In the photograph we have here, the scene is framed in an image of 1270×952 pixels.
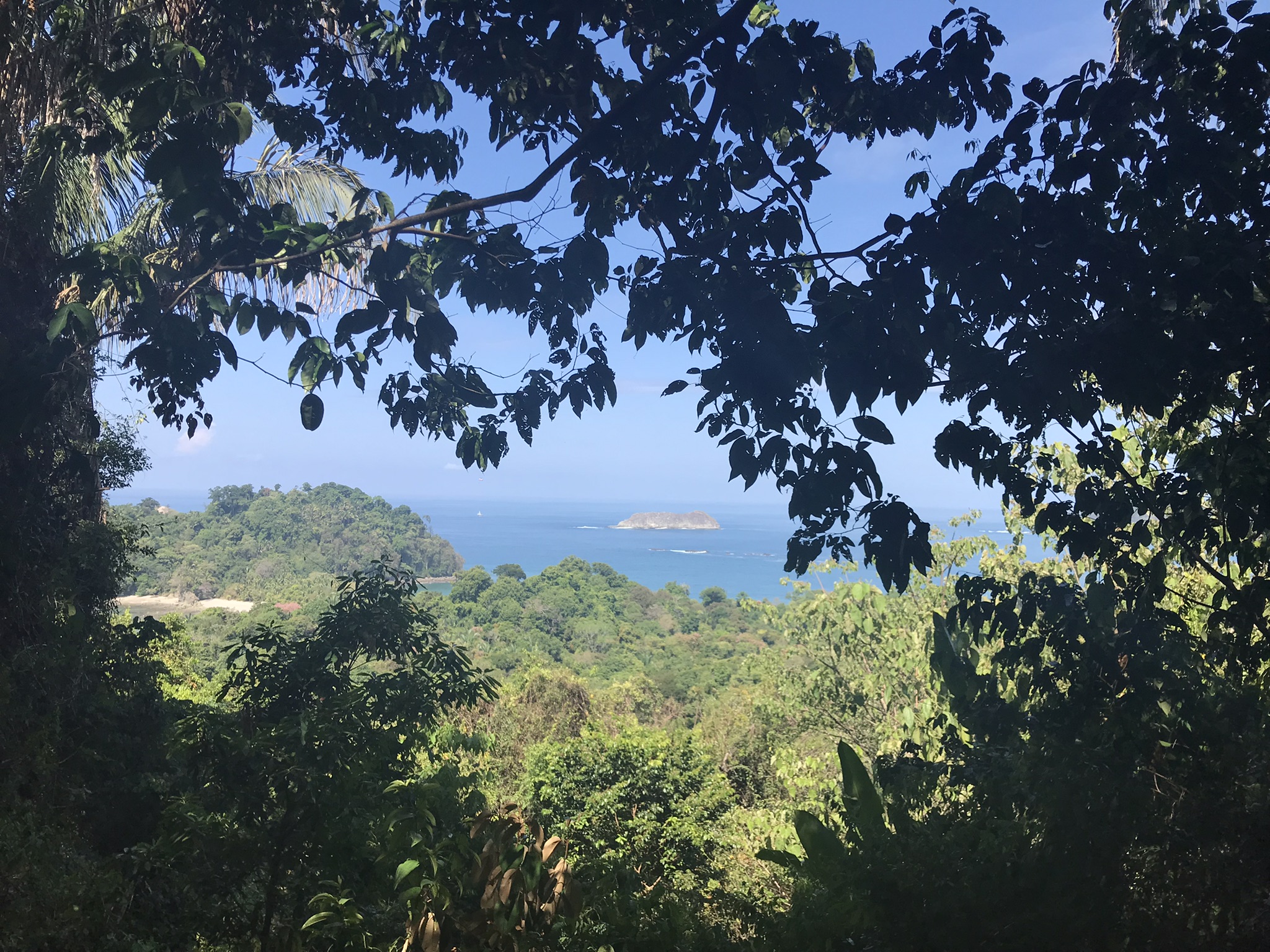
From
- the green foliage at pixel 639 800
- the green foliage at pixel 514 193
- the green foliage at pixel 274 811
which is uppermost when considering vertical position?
the green foliage at pixel 514 193

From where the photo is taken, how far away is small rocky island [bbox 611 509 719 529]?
4284 inches

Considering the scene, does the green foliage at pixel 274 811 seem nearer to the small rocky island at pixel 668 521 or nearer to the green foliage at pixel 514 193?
the green foliage at pixel 514 193

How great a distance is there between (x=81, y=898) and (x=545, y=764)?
822cm

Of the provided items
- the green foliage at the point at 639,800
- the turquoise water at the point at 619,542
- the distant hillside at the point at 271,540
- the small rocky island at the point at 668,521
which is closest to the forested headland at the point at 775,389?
the green foliage at the point at 639,800

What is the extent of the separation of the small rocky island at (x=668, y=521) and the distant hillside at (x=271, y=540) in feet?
241

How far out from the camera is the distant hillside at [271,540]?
27188 mm

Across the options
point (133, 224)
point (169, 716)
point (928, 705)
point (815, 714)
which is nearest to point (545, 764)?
point (815, 714)

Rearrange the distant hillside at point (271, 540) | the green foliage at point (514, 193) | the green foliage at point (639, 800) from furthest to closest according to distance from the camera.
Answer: the distant hillside at point (271, 540)
the green foliage at point (639, 800)
the green foliage at point (514, 193)

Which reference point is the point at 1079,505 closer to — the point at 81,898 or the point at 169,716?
the point at 81,898

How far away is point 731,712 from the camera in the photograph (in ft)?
55.1

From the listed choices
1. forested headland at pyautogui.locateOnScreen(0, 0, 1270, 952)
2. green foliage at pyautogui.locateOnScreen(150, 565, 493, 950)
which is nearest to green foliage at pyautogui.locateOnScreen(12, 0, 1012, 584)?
forested headland at pyautogui.locateOnScreen(0, 0, 1270, 952)

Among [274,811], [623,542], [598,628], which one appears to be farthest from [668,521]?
[274,811]

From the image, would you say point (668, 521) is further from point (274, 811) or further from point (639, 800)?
point (274, 811)

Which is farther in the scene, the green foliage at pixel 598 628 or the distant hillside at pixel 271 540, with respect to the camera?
the distant hillside at pixel 271 540
